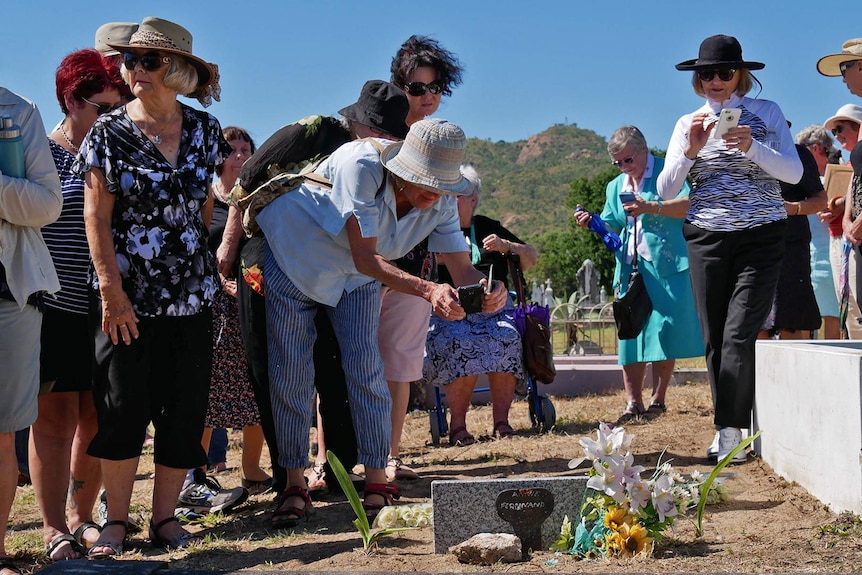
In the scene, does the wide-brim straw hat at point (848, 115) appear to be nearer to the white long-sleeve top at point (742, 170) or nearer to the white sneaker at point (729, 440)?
the white long-sleeve top at point (742, 170)

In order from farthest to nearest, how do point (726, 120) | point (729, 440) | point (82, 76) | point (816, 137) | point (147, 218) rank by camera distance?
point (816, 137) < point (729, 440) < point (726, 120) < point (82, 76) < point (147, 218)

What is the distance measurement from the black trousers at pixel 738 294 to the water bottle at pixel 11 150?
10.9ft

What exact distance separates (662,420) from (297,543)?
3420 mm

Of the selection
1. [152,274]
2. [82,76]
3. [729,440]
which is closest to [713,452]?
[729,440]

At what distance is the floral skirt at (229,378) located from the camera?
17.6 feet

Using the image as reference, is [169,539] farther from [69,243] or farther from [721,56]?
[721,56]

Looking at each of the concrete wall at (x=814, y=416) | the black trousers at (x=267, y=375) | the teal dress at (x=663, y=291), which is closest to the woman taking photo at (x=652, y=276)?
the teal dress at (x=663, y=291)

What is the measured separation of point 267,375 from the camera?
491cm

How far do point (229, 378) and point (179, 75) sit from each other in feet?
5.75

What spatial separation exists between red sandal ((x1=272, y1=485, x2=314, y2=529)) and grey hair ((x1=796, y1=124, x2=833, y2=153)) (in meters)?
5.31

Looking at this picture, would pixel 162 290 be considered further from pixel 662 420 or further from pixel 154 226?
pixel 662 420

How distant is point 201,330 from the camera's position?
4223mm

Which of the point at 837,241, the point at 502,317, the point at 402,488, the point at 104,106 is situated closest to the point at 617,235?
the point at 502,317

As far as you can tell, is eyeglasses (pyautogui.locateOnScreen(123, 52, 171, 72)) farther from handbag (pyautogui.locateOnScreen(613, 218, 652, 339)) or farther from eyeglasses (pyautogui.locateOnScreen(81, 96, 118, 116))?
handbag (pyautogui.locateOnScreen(613, 218, 652, 339))
